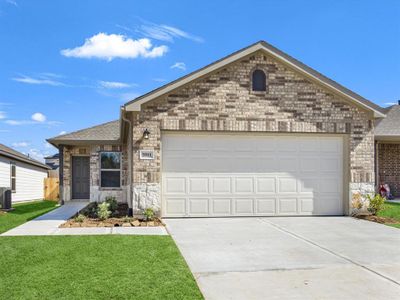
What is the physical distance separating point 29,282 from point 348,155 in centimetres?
1018

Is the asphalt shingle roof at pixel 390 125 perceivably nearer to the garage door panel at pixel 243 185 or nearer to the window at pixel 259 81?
the window at pixel 259 81

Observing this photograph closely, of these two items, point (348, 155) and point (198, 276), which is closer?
point (198, 276)

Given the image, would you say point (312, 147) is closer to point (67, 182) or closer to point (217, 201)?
point (217, 201)

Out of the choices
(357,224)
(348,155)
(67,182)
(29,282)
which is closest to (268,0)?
(348,155)

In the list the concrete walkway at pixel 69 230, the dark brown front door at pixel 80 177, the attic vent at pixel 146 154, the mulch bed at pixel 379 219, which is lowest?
the mulch bed at pixel 379 219

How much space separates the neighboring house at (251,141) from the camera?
465 inches

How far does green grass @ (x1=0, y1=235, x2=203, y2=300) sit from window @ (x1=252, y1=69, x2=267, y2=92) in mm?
5855

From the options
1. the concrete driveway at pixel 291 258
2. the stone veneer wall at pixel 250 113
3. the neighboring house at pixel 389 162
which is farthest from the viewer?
the neighboring house at pixel 389 162

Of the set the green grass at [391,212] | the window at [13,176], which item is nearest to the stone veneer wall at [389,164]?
the green grass at [391,212]

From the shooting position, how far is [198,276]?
5.78m

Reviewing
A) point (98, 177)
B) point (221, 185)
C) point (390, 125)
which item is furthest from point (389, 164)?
point (98, 177)

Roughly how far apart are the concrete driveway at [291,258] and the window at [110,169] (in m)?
7.72

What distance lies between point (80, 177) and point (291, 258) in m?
14.5

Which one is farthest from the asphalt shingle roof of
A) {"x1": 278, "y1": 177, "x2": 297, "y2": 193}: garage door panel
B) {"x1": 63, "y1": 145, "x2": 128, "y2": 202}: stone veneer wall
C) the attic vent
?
{"x1": 63, "y1": 145, "x2": 128, "y2": 202}: stone veneer wall
